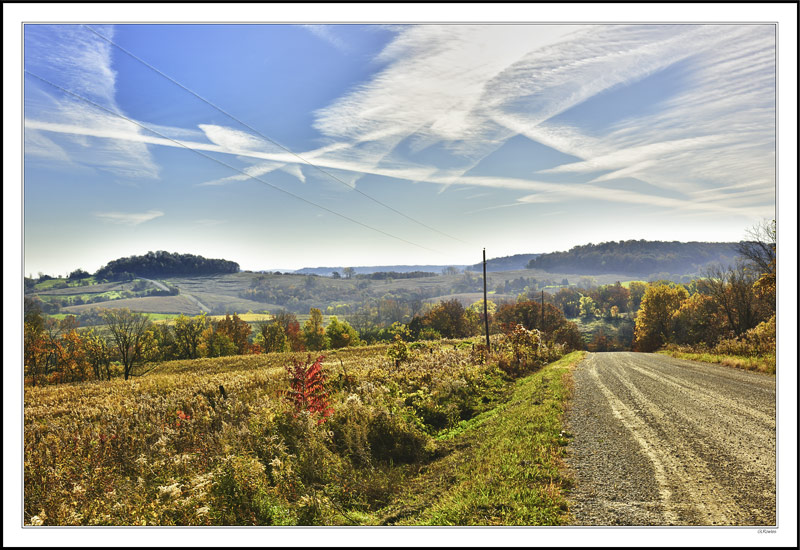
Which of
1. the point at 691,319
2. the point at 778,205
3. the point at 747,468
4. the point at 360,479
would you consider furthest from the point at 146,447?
the point at 691,319

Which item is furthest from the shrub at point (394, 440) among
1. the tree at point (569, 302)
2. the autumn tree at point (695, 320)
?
the tree at point (569, 302)

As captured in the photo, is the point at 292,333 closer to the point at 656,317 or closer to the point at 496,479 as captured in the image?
the point at 656,317

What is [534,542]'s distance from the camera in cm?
422

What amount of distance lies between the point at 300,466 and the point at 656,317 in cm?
8555

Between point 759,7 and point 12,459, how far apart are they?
1316cm

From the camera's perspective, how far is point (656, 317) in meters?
73.1

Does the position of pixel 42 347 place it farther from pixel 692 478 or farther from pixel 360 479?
pixel 692 478

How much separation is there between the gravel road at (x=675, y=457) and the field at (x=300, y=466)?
58cm

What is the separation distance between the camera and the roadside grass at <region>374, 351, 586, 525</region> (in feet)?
16.0

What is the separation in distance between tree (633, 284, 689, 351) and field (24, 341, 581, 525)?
74.0 meters

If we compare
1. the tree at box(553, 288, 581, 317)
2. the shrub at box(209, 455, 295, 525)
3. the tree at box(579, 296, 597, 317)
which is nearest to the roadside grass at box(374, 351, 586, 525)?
the shrub at box(209, 455, 295, 525)

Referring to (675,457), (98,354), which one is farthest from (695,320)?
(98,354)

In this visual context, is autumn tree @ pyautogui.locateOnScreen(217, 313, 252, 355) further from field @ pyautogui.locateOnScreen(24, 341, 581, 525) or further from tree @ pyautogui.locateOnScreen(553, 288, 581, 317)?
tree @ pyautogui.locateOnScreen(553, 288, 581, 317)

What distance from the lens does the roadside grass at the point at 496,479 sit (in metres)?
4.88
